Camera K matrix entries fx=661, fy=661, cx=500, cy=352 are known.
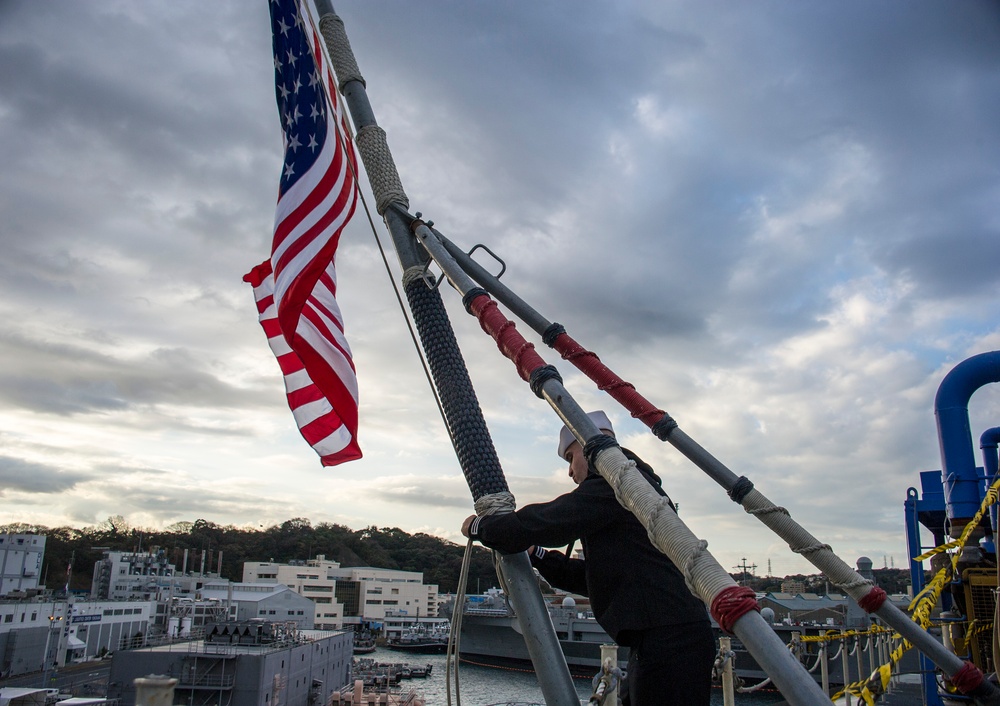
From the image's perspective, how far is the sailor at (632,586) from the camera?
9.32ft

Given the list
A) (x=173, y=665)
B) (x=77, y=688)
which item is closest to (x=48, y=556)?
(x=77, y=688)

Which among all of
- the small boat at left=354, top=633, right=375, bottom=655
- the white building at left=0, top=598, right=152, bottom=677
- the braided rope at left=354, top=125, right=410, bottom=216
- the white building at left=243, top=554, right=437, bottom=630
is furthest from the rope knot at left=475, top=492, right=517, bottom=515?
the white building at left=243, top=554, right=437, bottom=630

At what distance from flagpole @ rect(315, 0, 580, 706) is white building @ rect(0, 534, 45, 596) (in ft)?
225

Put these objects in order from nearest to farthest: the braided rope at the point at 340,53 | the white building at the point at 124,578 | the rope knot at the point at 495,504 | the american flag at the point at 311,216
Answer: the rope knot at the point at 495,504 < the american flag at the point at 311,216 < the braided rope at the point at 340,53 < the white building at the point at 124,578

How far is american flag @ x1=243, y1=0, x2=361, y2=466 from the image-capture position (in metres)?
4.11

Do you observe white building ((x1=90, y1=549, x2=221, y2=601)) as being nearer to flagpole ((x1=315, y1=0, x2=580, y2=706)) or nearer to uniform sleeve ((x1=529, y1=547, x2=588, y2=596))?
flagpole ((x1=315, y1=0, x2=580, y2=706))

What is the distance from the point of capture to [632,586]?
9.70 ft

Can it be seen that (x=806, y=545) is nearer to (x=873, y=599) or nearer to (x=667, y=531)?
(x=873, y=599)

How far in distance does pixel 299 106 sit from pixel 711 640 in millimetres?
3924

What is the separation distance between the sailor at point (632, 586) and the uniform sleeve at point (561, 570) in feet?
1.35

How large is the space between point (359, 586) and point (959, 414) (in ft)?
301

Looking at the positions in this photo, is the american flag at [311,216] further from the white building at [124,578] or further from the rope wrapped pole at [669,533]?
the white building at [124,578]

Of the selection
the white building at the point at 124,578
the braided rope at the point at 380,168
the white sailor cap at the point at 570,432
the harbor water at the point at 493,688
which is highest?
the braided rope at the point at 380,168

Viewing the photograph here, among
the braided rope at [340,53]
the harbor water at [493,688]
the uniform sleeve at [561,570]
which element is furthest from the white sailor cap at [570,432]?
the harbor water at [493,688]
